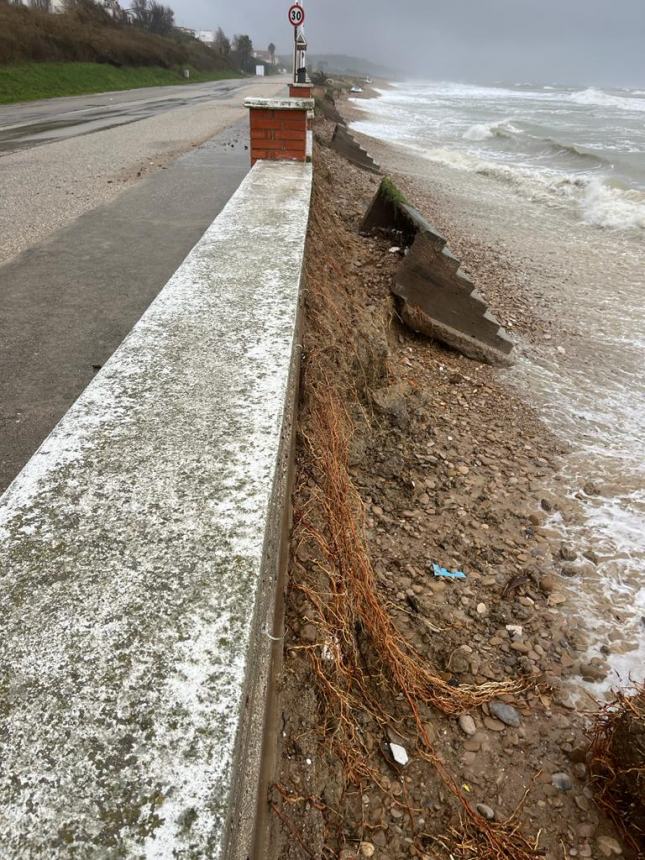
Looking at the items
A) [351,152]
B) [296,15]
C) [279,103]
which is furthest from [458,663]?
[351,152]

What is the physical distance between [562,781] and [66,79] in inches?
1396

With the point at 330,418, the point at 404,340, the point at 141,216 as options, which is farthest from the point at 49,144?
the point at 330,418

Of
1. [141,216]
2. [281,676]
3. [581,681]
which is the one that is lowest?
[581,681]

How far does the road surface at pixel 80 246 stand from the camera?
9.43 feet

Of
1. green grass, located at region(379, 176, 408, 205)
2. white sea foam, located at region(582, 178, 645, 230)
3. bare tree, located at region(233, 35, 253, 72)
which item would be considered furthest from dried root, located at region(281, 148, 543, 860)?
bare tree, located at region(233, 35, 253, 72)

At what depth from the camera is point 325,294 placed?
13.7 feet

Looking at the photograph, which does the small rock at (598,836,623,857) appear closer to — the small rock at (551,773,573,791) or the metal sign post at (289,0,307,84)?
the small rock at (551,773,573,791)

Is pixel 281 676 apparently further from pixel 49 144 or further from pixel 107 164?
pixel 49 144

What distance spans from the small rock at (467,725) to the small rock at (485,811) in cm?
26

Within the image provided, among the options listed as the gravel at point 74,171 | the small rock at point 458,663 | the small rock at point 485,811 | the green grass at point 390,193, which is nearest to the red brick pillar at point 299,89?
the gravel at point 74,171

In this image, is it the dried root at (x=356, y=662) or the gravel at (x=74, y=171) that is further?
the gravel at (x=74, y=171)

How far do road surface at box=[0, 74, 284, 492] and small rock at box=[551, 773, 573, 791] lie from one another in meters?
2.35

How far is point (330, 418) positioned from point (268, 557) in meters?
1.53

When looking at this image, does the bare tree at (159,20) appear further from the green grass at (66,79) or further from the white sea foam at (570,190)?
the white sea foam at (570,190)
